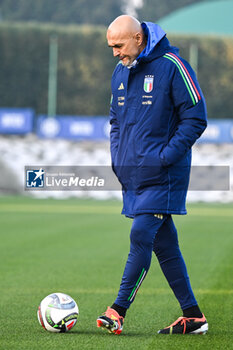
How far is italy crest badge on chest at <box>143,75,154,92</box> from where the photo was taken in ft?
16.9

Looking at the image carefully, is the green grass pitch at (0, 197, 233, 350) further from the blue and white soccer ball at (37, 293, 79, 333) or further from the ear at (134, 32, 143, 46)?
the ear at (134, 32, 143, 46)

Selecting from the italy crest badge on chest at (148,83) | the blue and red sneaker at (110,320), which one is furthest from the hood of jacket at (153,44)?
the blue and red sneaker at (110,320)

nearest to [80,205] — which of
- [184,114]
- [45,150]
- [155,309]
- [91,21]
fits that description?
[45,150]

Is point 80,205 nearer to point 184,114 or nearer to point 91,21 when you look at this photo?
point 184,114

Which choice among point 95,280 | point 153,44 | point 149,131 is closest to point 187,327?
point 149,131

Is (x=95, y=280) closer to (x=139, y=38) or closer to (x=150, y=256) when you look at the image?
(x=150, y=256)

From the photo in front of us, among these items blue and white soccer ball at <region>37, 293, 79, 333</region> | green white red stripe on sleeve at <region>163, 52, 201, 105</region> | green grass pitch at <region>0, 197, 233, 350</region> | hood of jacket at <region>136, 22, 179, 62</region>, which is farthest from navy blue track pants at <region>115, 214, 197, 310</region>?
hood of jacket at <region>136, 22, 179, 62</region>

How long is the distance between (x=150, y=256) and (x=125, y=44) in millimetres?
1355

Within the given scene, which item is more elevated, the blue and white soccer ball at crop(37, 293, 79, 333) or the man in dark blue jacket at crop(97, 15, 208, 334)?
the man in dark blue jacket at crop(97, 15, 208, 334)

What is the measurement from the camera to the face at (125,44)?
5121 millimetres

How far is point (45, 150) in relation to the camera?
33469 millimetres

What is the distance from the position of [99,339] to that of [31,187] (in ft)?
3.59

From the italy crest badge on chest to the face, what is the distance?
15 cm

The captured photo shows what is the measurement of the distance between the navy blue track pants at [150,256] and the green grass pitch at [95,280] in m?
0.29
